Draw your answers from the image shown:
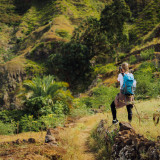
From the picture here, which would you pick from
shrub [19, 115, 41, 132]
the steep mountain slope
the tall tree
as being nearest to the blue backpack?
shrub [19, 115, 41, 132]

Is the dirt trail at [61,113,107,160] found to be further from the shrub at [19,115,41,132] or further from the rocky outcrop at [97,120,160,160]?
the shrub at [19,115,41,132]

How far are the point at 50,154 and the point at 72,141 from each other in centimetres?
120

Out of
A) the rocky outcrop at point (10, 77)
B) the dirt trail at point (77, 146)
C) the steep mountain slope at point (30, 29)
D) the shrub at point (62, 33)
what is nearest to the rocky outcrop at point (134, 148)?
the dirt trail at point (77, 146)

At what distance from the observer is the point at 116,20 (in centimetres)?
2098

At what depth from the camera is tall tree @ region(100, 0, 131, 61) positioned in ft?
67.5

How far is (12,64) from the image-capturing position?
82.0ft

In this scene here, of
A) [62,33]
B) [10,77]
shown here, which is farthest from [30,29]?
[10,77]

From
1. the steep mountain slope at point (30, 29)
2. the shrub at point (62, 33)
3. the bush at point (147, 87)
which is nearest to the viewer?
the bush at point (147, 87)

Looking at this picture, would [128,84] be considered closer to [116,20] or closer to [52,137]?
[52,137]

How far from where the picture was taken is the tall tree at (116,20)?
67.5 feet

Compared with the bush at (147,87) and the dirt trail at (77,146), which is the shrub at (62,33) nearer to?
the bush at (147,87)

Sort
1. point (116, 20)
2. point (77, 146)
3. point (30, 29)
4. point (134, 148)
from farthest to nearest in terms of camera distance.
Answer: point (30, 29) < point (116, 20) < point (77, 146) < point (134, 148)

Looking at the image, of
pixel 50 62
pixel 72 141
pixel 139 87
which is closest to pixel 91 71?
pixel 50 62

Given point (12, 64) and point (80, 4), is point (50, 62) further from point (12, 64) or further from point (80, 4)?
point (80, 4)
